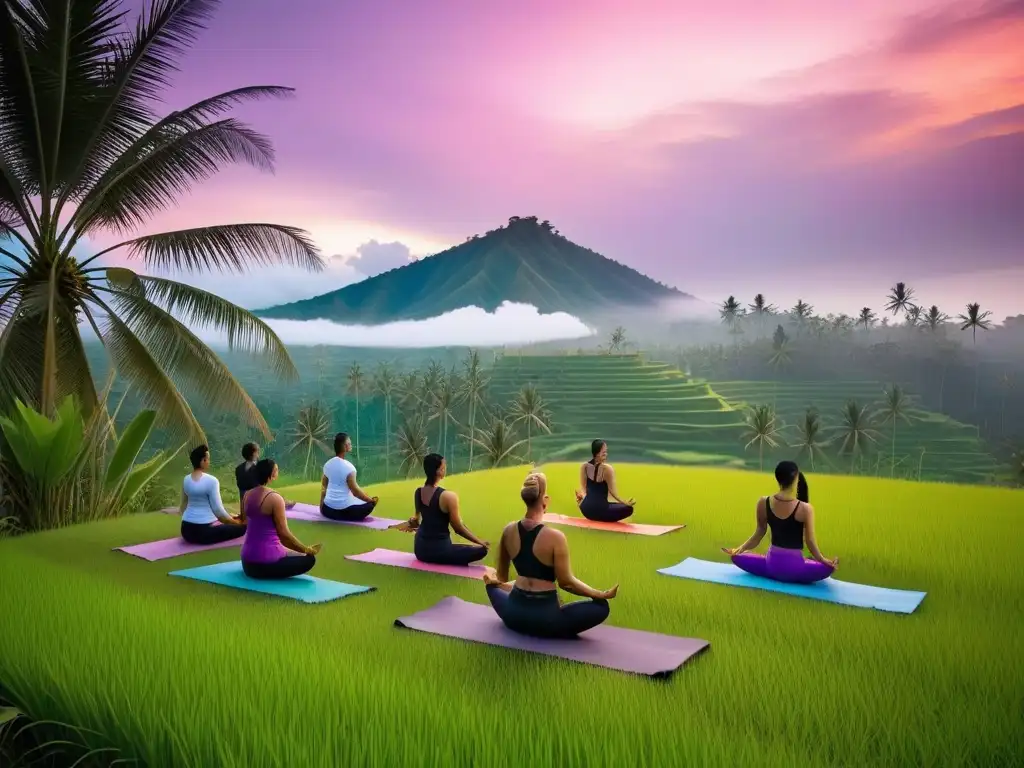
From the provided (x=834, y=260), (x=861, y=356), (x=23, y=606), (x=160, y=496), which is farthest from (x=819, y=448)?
(x=23, y=606)

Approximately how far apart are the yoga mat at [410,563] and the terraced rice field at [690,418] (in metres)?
58.7

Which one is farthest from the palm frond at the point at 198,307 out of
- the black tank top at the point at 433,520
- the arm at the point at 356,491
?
the black tank top at the point at 433,520

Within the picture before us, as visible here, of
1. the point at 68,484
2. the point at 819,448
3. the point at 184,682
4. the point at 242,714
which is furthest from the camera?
the point at 819,448

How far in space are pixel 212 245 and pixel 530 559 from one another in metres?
7.76

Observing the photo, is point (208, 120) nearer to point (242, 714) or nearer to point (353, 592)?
point (353, 592)

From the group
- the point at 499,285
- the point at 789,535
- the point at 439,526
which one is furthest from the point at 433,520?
the point at 499,285

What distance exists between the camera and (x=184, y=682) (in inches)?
150

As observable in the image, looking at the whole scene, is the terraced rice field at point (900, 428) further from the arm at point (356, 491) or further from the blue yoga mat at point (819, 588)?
the blue yoga mat at point (819, 588)

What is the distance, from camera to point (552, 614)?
14.6 feet

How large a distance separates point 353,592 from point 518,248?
128543 mm

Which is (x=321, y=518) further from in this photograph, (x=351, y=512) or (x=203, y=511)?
(x=203, y=511)

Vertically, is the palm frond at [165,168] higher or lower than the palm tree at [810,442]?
higher

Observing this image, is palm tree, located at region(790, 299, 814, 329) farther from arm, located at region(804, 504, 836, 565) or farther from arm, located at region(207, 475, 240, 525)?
arm, located at region(207, 475, 240, 525)

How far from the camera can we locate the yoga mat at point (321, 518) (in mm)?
8602
